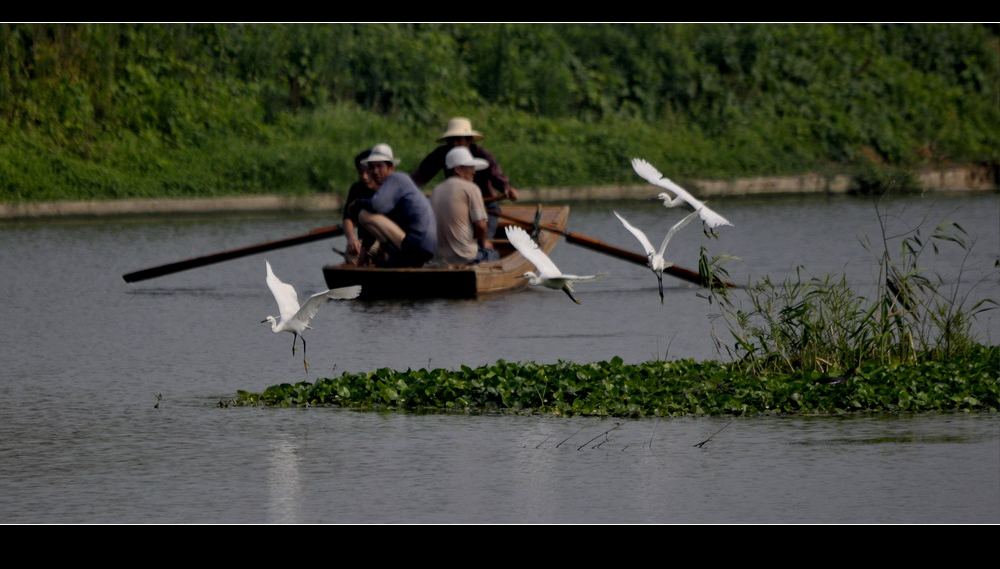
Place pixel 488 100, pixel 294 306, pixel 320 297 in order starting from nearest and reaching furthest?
1. pixel 320 297
2. pixel 294 306
3. pixel 488 100

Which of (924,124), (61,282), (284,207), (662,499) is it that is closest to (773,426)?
(662,499)

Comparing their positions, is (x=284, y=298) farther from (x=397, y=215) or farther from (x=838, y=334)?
(x=397, y=215)

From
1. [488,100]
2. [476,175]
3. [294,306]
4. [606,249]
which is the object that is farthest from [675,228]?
[488,100]

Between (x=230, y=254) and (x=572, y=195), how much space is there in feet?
39.1

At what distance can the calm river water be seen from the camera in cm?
1041

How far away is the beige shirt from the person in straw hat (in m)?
0.20

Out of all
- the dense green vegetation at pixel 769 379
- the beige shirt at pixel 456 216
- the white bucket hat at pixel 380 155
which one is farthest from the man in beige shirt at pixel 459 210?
the dense green vegetation at pixel 769 379

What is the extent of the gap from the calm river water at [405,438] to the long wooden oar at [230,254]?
11.2 inches

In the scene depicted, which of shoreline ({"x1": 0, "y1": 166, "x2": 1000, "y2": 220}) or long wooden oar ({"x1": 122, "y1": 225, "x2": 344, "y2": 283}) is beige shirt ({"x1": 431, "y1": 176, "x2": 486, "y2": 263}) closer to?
long wooden oar ({"x1": 122, "y1": 225, "x2": 344, "y2": 283})

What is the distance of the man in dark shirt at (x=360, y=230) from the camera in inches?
783

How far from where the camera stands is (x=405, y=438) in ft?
40.1

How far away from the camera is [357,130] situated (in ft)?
107

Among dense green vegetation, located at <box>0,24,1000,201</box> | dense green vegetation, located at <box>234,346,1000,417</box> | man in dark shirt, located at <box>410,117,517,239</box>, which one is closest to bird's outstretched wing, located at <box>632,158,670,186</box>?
dense green vegetation, located at <box>234,346,1000,417</box>

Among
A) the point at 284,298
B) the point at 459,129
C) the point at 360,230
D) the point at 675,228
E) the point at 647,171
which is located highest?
the point at 459,129
